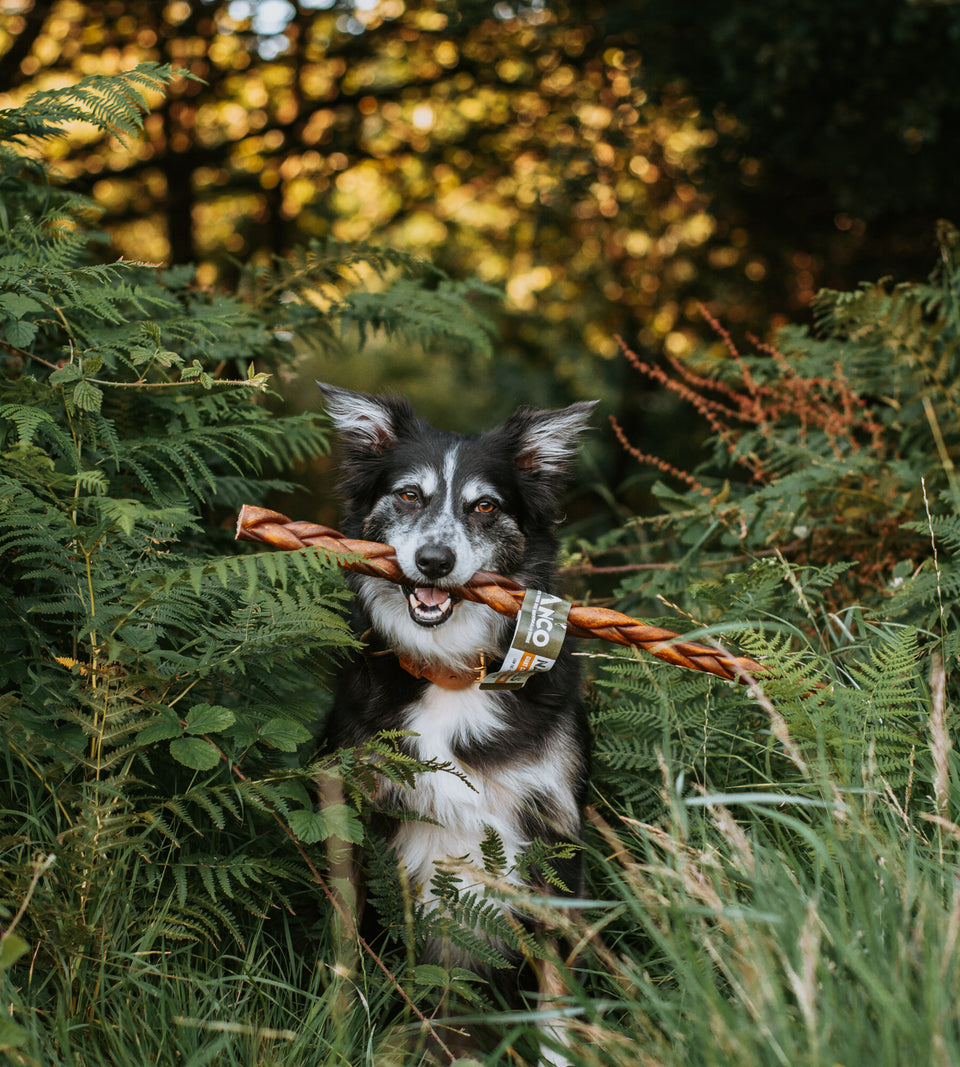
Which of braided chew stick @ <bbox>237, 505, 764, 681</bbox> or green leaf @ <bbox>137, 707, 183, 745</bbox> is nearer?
green leaf @ <bbox>137, 707, 183, 745</bbox>

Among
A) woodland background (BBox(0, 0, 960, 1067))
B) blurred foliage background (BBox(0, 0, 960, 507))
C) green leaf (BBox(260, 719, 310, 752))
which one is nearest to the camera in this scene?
woodland background (BBox(0, 0, 960, 1067))

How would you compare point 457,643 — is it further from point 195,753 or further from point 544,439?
point 195,753

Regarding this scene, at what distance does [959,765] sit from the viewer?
8.43 ft

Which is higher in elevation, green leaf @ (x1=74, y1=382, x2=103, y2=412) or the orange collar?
green leaf @ (x1=74, y1=382, x2=103, y2=412)

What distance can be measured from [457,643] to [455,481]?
0.58 metres

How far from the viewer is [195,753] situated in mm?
2350

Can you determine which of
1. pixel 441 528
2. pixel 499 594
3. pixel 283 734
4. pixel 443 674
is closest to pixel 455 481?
pixel 441 528

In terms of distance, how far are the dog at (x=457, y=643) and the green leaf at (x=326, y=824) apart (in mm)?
245

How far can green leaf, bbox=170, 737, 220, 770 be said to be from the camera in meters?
2.33

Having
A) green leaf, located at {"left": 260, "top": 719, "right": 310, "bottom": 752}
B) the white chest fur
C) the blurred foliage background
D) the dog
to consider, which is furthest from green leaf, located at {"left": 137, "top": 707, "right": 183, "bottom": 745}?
the blurred foliage background

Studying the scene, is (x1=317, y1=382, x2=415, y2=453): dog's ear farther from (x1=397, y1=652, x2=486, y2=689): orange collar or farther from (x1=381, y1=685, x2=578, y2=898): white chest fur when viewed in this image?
(x1=381, y1=685, x2=578, y2=898): white chest fur

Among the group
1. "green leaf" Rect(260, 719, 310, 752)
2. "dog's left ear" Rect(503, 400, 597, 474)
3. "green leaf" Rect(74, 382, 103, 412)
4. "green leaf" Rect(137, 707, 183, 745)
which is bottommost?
"green leaf" Rect(260, 719, 310, 752)

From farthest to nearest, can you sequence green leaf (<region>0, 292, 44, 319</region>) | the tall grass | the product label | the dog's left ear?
the dog's left ear, the product label, green leaf (<region>0, 292, 44, 319</region>), the tall grass

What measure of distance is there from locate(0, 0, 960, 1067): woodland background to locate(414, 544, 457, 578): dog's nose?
0.28 metres
